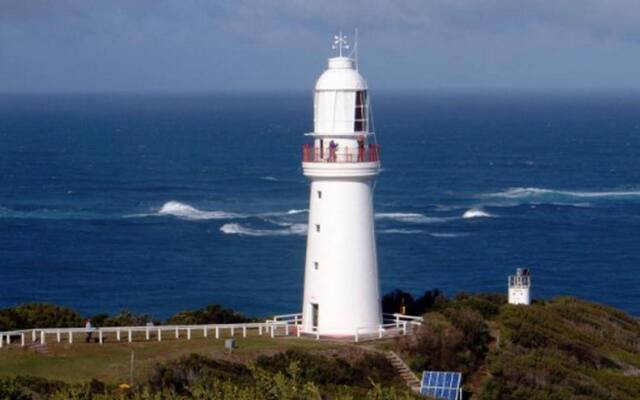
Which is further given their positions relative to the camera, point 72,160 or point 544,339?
point 72,160

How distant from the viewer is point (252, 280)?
67875mm

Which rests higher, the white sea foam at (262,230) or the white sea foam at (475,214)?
the white sea foam at (475,214)

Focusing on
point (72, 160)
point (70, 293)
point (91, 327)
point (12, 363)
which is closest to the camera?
point (12, 363)

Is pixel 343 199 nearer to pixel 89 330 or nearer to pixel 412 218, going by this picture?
pixel 89 330

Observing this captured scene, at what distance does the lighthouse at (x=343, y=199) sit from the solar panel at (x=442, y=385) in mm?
4028

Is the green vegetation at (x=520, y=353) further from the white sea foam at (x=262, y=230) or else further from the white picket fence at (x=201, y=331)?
the white sea foam at (x=262, y=230)

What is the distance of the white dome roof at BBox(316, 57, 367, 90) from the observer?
32.5 metres

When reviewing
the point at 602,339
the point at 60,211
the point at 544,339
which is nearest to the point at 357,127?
the point at 544,339

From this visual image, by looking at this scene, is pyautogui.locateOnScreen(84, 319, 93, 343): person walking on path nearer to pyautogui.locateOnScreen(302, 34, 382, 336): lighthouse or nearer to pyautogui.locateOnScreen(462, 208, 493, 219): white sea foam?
pyautogui.locateOnScreen(302, 34, 382, 336): lighthouse

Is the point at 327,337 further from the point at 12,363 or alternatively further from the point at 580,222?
the point at 580,222

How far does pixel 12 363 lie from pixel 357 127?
9.90 meters

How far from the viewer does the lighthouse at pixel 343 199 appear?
32.6 meters

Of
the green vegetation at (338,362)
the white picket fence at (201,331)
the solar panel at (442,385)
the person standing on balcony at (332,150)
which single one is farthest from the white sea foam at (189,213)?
the solar panel at (442,385)

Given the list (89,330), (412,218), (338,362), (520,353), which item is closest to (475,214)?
(412,218)
